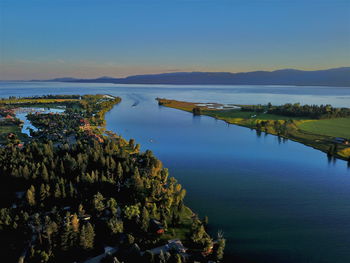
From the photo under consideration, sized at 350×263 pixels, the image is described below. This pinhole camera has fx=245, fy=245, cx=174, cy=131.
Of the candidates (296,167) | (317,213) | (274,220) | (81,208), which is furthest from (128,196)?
(296,167)

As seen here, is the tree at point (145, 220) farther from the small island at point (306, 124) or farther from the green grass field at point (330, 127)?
the green grass field at point (330, 127)

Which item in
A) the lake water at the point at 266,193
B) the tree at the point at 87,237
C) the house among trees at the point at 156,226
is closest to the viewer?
the tree at the point at 87,237

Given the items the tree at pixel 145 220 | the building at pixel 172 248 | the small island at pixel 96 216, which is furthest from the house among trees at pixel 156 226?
the building at pixel 172 248

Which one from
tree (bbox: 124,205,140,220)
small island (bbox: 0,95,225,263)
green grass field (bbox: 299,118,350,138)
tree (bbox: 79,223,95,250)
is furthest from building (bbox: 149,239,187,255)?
A: green grass field (bbox: 299,118,350,138)

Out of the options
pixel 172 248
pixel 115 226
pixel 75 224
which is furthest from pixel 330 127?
A: pixel 75 224

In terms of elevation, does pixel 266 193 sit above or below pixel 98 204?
below

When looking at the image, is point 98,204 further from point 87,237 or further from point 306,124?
point 306,124

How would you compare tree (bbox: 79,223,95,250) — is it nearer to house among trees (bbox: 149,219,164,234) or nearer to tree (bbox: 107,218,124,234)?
tree (bbox: 107,218,124,234)
